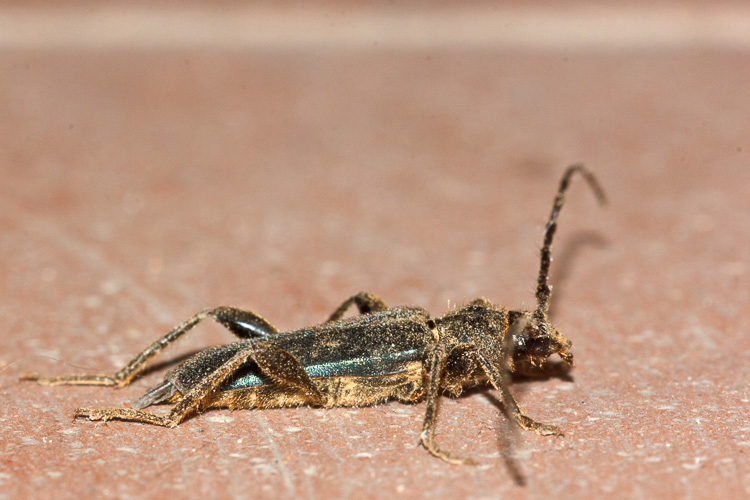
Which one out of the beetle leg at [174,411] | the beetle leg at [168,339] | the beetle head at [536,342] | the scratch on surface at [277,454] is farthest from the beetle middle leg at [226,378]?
the beetle head at [536,342]

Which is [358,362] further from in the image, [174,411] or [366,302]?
[174,411]

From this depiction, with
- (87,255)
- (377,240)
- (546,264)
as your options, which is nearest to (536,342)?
(546,264)

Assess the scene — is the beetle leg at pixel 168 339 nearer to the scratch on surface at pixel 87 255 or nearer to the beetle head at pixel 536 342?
the scratch on surface at pixel 87 255

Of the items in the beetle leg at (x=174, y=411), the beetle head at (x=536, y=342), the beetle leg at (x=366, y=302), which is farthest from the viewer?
the beetle leg at (x=366, y=302)

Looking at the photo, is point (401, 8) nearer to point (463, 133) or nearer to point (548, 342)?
point (463, 133)

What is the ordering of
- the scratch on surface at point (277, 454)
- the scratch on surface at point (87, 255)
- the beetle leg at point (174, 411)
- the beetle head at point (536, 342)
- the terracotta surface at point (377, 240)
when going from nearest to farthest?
the scratch on surface at point (277, 454) → the terracotta surface at point (377, 240) → the beetle leg at point (174, 411) → the beetle head at point (536, 342) → the scratch on surface at point (87, 255)

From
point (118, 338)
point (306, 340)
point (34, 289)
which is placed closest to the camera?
point (306, 340)

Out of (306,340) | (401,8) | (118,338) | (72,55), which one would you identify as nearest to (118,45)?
(72,55)
